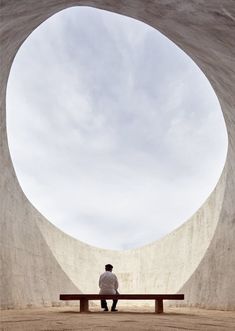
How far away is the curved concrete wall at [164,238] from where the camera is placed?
21.1 feet

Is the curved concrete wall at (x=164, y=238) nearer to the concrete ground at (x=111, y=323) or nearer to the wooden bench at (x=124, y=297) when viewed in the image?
the wooden bench at (x=124, y=297)

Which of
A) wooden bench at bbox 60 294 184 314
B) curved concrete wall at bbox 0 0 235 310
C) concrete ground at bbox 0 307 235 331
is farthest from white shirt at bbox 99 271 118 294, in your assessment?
concrete ground at bbox 0 307 235 331

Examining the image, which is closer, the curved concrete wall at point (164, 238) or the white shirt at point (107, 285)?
the curved concrete wall at point (164, 238)

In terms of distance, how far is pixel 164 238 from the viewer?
21.1m

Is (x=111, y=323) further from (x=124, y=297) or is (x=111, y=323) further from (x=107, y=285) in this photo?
(x=107, y=285)

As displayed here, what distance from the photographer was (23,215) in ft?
41.9

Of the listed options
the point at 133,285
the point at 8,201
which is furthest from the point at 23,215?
the point at 133,285

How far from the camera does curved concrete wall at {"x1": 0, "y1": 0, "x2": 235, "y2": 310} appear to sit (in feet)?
21.1

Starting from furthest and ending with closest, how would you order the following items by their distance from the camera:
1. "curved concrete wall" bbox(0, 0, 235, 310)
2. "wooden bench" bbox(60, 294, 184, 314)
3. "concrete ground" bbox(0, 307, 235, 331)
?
"wooden bench" bbox(60, 294, 184, 314)
"curved concrete wall" bbox(0, 0, 235, 310)
"concrete ground" bbox(0, 307, 235, 331)

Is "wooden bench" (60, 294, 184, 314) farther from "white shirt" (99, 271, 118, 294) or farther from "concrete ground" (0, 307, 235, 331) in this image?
"concrete ground" (0, 307, 235, 331)

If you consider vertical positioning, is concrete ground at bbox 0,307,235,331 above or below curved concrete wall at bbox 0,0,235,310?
below

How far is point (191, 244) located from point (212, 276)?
6613mm

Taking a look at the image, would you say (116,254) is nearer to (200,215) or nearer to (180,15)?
(200,215)

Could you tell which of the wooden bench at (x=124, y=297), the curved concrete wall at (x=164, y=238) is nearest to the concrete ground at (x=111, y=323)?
the wooden bench at (x=124, y=297)
